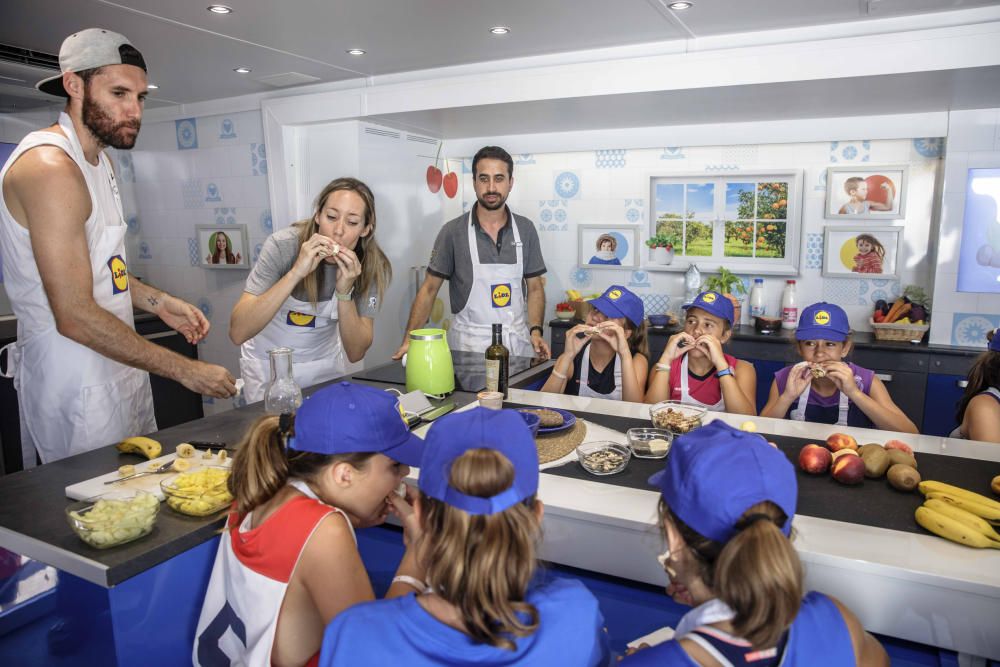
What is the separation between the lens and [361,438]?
53.2 inches

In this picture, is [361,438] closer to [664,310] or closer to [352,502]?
[352,502]

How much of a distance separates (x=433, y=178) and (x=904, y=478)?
3.92 meters

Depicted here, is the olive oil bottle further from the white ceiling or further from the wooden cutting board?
the white ceiling

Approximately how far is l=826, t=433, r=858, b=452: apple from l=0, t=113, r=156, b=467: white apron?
216cm

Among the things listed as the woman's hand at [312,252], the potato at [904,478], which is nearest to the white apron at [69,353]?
the woman's hand at [312,252]

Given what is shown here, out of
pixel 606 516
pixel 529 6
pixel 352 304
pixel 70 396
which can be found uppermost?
pixel 529 6

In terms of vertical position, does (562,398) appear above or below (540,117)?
below

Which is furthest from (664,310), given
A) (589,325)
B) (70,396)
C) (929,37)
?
(70,396)

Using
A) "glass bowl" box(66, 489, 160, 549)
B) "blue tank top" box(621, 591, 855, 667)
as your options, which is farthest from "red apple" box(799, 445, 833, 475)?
"glass bowl" box(66, 489, 160, 549)

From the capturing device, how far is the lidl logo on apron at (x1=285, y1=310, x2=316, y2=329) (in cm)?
286

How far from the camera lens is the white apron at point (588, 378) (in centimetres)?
292

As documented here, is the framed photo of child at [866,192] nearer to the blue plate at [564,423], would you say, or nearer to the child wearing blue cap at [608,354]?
the child wearing blue cap at [608,354]

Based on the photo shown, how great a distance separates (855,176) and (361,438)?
12.5 feet

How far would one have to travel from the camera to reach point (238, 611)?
131 cm
